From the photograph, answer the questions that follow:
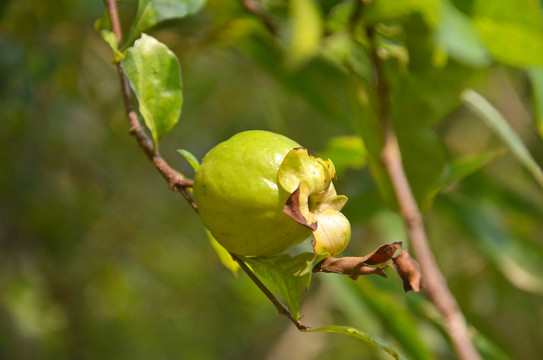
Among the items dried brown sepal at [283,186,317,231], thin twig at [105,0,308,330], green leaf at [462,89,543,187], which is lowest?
green leaf at [462,89,543,187]

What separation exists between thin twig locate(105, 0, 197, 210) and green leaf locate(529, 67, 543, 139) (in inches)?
29.2

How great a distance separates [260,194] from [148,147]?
19 cm

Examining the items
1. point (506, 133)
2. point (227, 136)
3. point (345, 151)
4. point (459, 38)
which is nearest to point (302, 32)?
point (459, 38)

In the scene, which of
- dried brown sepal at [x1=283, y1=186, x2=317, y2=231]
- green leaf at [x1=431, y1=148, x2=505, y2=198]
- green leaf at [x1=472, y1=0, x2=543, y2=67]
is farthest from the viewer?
green leaf at [x1=431, y1=148, x2=505, y2=198]

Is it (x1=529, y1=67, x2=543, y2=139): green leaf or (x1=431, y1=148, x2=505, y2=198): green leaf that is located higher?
(x1=529, y1=67, x2=543, y2=139): green leaf

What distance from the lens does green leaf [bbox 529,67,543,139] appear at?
1123 millimetres

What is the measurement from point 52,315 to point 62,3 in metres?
1.39

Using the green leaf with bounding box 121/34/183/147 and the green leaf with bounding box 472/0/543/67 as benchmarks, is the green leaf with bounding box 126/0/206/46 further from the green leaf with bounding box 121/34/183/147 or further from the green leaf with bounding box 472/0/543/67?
the green leaf with bounding box 472/0/543/67

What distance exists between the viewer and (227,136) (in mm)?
2416

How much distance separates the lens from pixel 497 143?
114 inches

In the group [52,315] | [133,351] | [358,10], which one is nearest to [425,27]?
[358,10]

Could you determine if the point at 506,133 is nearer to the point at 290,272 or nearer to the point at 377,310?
the point at 377,310

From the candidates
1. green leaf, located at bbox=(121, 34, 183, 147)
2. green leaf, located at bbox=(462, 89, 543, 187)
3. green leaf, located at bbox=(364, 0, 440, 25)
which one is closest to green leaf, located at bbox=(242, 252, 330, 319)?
green leaf, located at bbox=(121, 34, 183, 147)

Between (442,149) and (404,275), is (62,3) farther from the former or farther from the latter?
(404,275)
